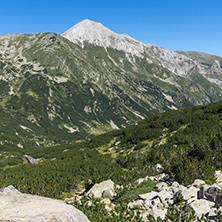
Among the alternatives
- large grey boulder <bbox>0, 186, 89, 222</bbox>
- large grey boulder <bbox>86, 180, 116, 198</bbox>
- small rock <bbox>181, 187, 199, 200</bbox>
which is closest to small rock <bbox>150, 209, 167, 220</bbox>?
small rock <bbox>181, 187, 199, 200</bbox>

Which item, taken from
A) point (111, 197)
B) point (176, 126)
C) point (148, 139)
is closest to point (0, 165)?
point (148, 139)

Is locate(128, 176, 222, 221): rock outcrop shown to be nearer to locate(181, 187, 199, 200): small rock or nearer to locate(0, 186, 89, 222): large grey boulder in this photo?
locate(181, 187, 199, 200): small rock

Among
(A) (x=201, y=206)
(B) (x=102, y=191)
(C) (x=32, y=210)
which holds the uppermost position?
(C) (x=32, y=210)

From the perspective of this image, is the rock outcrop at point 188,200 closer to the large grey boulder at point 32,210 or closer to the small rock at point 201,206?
the small rock at point 201,206

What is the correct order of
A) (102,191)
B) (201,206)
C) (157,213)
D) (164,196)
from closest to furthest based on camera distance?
(201,206) < (157,213) < (164,196) < (102,191)

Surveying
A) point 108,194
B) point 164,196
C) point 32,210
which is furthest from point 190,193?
point 32,210

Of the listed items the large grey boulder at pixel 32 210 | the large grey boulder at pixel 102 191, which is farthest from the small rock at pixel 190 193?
the large grey boulder at pixel 32 210

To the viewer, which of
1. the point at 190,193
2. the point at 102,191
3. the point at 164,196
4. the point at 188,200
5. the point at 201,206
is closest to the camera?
the point at 201,206

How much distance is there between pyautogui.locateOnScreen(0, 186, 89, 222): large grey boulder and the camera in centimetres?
753

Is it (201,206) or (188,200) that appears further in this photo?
(188,200)

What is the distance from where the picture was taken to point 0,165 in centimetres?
6531

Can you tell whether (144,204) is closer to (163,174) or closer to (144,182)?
(144,182)

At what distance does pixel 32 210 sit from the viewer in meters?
8.09

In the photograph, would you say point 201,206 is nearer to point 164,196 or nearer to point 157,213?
point 157,213
